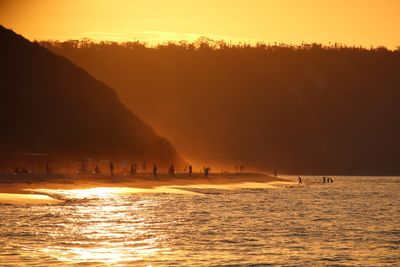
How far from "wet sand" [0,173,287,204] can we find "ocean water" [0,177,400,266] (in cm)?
299

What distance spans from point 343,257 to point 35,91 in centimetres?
11891

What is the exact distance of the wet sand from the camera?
229ft

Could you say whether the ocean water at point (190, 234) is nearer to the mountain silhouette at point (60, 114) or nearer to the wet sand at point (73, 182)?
the wet sand at point (73, 182)

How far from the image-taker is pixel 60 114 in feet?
498

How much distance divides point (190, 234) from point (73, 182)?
44.8 m

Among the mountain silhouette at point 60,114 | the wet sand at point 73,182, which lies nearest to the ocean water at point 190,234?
the wet sand at point 73,182

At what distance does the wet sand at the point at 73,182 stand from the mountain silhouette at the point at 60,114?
82.8 feet

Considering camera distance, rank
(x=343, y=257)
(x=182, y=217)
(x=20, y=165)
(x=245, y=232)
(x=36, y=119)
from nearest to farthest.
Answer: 1. (x=343, y=257)
2. (x=245, y=232)
3. (x=182, y=217)
4. (x=20, y=165)
5. (x=36, y=119)

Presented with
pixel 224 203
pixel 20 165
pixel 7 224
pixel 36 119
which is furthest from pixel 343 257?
pixel 36 119

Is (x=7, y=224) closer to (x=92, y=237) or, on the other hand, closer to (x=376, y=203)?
(x=92, y=237)

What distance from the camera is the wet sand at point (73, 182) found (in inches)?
2744

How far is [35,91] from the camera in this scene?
509ft

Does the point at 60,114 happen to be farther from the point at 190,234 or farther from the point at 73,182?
the point at 190,234

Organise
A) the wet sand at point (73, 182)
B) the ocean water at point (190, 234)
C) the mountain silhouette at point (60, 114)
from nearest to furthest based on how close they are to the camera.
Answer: the ocean water at point (190, 234) → the wet sand at point (73, 182) → the mountain silhouette at point (60, 114)
